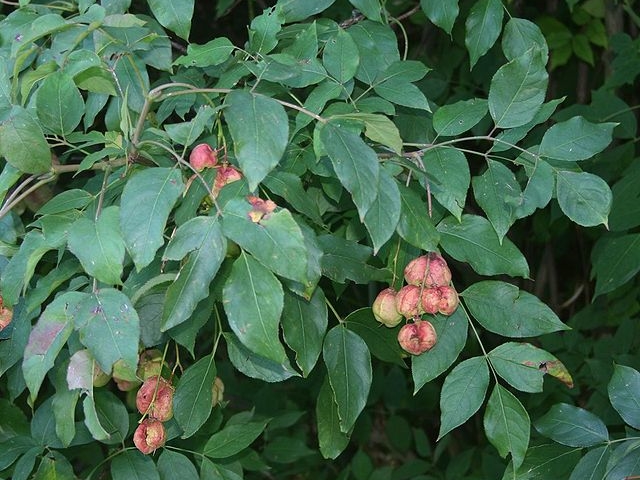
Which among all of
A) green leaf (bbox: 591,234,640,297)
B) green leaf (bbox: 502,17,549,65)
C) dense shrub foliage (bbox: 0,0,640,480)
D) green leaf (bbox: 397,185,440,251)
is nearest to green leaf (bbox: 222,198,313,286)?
dense shrub foliage (bbox: 0,0,640,480)

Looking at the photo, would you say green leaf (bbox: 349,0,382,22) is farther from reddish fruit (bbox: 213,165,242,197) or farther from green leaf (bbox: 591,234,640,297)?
green leaf (bbox: 591,234,640,297)

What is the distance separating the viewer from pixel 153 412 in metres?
1.45

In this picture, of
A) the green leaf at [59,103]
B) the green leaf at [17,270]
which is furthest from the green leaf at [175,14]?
the green leaf at [17,270]

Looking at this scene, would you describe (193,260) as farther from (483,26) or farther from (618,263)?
(618,263)

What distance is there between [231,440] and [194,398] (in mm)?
309

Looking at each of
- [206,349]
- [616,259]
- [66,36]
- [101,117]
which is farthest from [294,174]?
[206,349]

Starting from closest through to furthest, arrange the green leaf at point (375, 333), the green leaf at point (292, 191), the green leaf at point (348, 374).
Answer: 1. the green leaf at point (292, 191)
2. the green leaf at point (348, 374)
3. the green leaf at point (375, 333)

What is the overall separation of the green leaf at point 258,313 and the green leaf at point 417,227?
0.26 metres

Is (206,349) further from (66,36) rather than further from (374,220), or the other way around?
(374,220)

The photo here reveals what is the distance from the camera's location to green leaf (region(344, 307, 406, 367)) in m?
1.53

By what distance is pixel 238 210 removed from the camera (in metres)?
1.14

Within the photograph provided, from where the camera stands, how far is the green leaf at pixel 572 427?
1.54 metres

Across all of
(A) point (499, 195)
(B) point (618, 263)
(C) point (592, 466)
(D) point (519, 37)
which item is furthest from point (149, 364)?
(B) point (618, 263)

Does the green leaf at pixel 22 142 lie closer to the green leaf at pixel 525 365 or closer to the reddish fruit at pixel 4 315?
the reddish fruit at pixel 4 315
